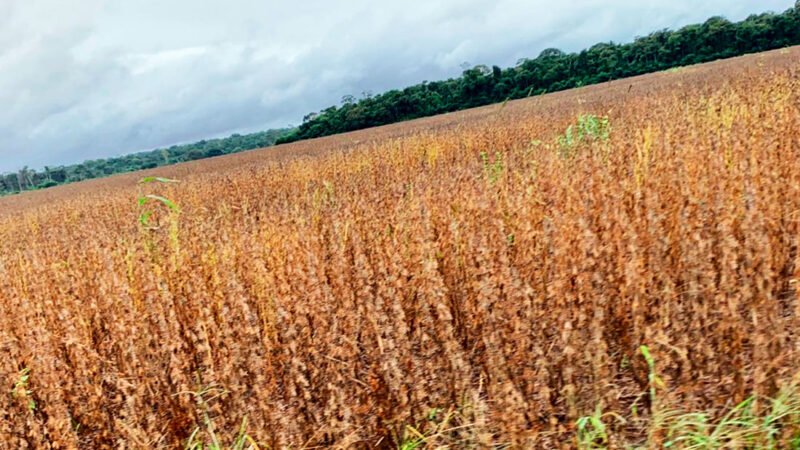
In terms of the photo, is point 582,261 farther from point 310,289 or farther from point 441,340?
point 310,289

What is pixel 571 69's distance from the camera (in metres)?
41.7

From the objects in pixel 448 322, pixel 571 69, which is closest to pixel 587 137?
pixel 448 322

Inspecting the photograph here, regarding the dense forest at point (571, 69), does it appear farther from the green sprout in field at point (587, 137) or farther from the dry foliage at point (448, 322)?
the dry foliage at point (448, 322)

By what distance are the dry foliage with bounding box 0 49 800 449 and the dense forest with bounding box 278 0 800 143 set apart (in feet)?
120

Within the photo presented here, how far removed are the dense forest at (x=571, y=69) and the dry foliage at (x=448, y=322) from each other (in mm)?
36642

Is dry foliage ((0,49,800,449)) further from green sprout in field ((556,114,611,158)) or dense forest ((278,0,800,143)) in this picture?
dense forest ((278,0,800,143))

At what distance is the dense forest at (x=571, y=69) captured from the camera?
129 feet

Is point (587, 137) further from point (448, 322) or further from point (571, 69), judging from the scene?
point (571, 69)

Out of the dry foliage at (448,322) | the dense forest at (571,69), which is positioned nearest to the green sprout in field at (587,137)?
the dry foliage at (448,322)

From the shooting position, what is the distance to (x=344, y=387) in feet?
6.82

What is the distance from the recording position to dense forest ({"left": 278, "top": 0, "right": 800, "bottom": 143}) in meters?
39.3

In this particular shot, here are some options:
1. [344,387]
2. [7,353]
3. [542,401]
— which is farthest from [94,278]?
[542,401]

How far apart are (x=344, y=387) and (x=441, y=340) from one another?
0.45m

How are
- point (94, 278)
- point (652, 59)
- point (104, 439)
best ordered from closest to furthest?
1. point (104, 439)
2. point (94, 278)
3. point (652, 59)
